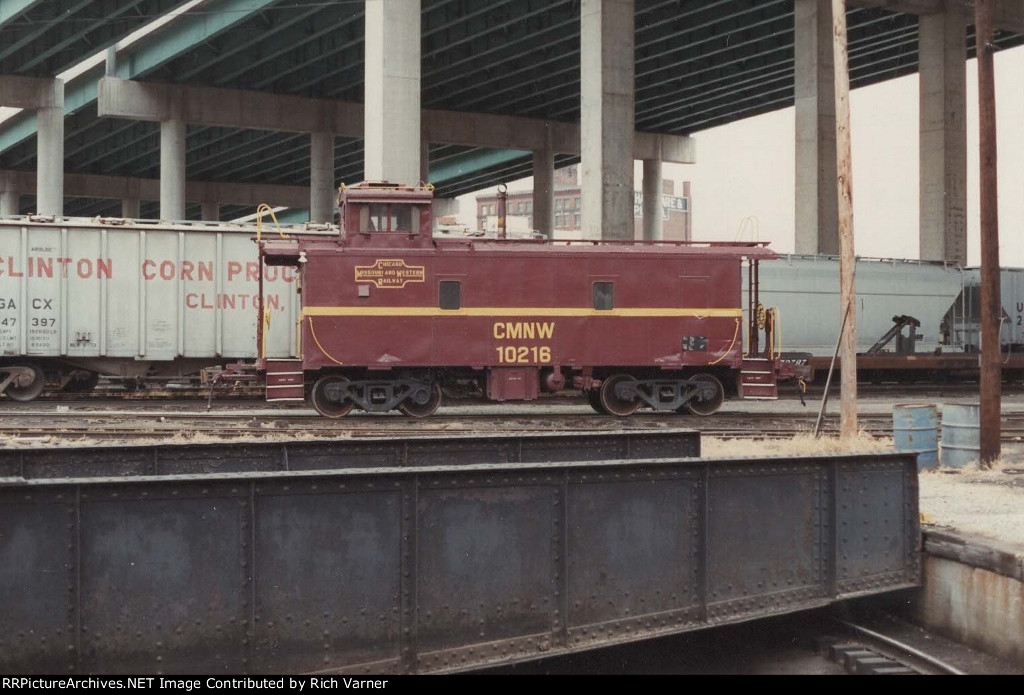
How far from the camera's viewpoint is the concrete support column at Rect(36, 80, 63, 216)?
5050 cm

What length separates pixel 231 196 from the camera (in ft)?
270

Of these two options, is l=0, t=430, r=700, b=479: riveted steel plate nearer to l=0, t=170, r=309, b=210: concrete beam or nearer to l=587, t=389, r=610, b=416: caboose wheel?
l=587, t=389, r=610, b=416: caboose wheel

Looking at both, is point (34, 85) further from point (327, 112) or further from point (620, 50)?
point (620, 50)

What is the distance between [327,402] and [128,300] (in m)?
6.90

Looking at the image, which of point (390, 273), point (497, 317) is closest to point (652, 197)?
point (497, 317)

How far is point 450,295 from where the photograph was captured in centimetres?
2177

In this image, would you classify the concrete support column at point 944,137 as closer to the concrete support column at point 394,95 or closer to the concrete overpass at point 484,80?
the concrete overpass at point 484,80

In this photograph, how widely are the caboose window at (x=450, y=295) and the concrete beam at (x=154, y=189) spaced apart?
60.9m

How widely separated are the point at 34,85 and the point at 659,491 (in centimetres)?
4899

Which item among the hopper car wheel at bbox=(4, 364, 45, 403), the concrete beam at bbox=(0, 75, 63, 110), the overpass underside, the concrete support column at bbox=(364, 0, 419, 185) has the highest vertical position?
the concrete beam at bbox=(0, 75, 63, 110)

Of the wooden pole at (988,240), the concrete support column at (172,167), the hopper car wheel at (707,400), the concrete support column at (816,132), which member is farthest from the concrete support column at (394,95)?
the concrete support column at (172,167)

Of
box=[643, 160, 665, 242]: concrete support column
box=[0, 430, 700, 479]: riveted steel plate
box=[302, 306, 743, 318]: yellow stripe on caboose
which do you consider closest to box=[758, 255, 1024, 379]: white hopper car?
box=[302, 306, 743, 318]: yellow stripe on caboose

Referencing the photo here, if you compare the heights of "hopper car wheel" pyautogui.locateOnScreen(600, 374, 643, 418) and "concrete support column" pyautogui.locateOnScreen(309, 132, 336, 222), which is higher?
"concrete support column" pyautogui.locateOnScreen(309, 132, 336, 222)

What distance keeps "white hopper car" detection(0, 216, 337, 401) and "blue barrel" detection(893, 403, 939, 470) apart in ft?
47.3
